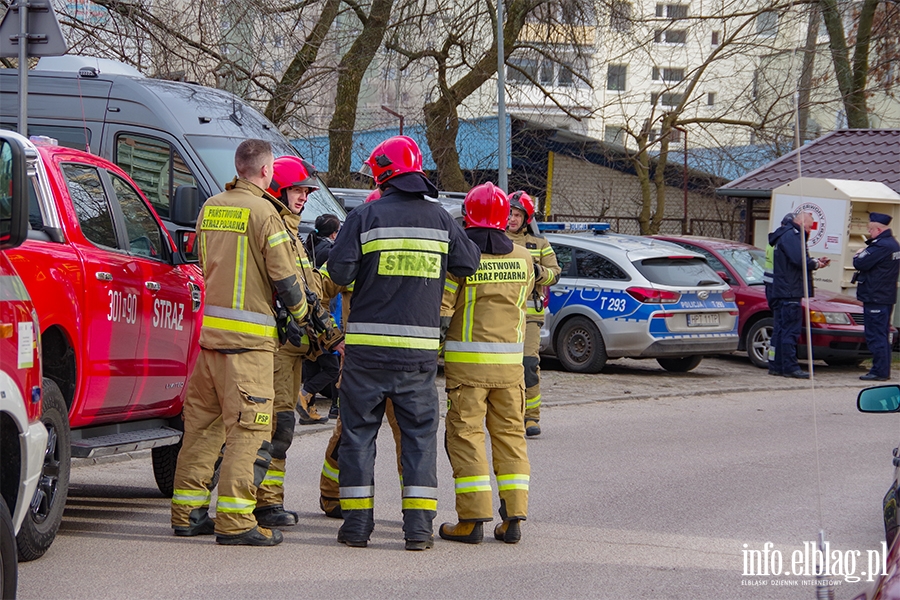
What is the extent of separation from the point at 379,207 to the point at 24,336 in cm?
202

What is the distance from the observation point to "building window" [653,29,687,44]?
984 inches

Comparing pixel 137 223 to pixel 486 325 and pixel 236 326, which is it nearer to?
pixel 236 326

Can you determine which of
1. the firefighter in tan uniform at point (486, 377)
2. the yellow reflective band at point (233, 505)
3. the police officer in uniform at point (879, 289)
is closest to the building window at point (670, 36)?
the police officer in uniform at point (879, 289)

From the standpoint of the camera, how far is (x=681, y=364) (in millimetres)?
15820

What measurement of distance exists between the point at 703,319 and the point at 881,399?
34.1ft

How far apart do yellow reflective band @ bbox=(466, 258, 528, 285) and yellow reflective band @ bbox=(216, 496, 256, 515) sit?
168 cm

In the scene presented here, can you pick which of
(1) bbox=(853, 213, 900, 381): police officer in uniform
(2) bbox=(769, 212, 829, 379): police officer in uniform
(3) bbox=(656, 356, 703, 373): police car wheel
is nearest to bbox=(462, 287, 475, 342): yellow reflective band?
(2) bbox=(769, 212, 829, 379): police officer in uniform

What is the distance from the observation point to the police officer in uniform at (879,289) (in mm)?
15148

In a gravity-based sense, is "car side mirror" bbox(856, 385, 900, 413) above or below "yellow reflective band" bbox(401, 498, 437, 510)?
above

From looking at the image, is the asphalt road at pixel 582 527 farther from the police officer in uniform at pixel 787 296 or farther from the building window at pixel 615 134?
the building window at pixel 615 134

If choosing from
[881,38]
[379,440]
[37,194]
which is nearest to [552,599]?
[37,194]

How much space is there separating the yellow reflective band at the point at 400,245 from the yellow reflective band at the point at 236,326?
26.0 inches

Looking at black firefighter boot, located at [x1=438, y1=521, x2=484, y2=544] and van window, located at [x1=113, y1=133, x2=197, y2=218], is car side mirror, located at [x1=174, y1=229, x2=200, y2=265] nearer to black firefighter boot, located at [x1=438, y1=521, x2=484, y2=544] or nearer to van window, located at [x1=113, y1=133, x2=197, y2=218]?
black firefighter boot, located at [x1=438, y1=521, x2=484, y2=544]

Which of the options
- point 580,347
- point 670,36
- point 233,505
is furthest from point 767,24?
point 233,505
